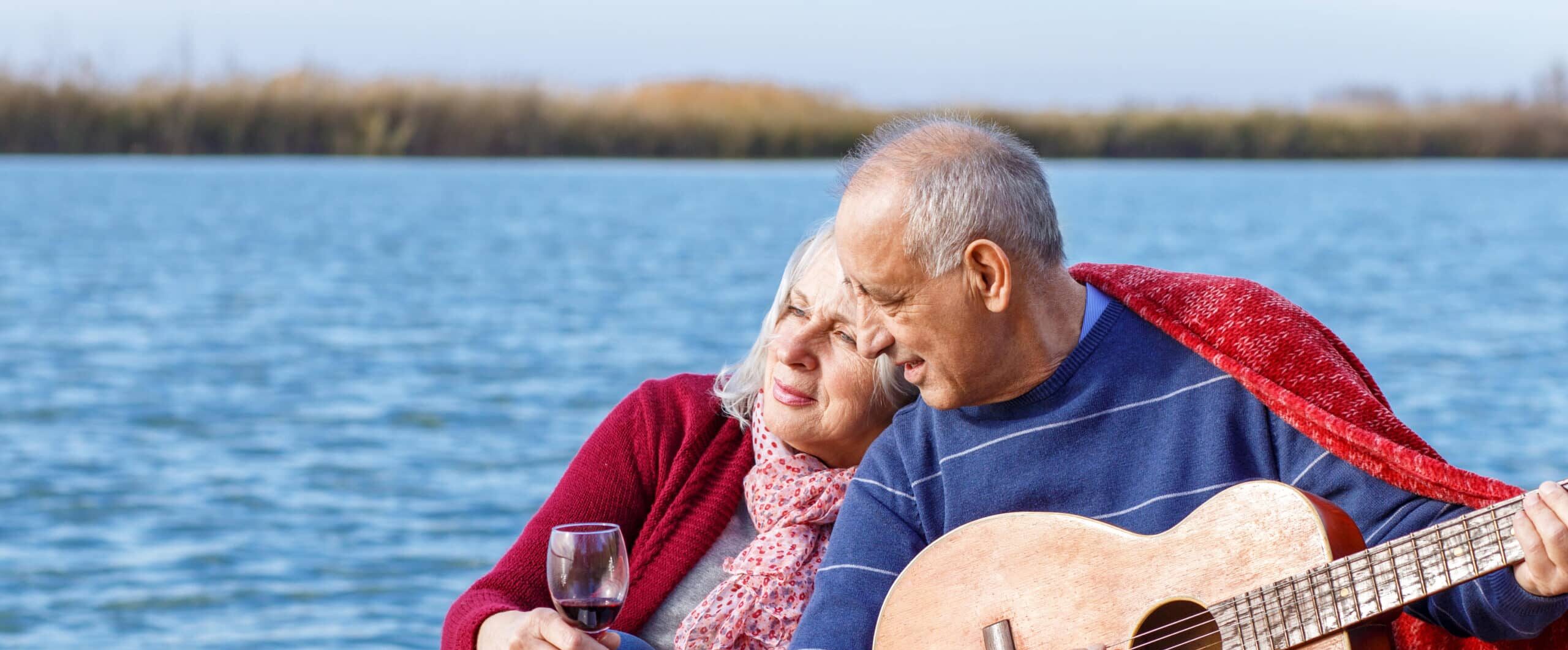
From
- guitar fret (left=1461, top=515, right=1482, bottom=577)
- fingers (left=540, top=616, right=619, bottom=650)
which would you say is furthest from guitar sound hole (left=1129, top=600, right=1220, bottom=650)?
fingers (left=540, top=616, right=619, bottom=650)

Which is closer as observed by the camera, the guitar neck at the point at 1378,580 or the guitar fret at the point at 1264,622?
the guitar neck at the point at 1378,580

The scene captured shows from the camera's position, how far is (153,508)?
7.50m

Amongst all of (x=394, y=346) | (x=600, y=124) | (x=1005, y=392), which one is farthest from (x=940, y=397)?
(x=600, y=124)

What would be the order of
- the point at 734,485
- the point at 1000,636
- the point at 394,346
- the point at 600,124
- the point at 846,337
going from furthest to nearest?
the point at 600,124, the point at 394,346, the point at 734,485, the point at 846,337, the point at 1000,636

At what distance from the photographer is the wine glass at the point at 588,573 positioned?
7.09 ft

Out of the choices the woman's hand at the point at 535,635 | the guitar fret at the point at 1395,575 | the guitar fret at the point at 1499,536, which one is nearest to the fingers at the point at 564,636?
the woman's hand at the point at 535,635

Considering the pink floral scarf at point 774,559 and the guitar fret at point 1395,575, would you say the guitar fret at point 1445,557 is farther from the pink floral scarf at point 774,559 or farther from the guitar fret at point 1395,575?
the pink floral scarf at point 774,559

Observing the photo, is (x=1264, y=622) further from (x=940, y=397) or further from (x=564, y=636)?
(x=564, y=636)

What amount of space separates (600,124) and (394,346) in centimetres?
2321

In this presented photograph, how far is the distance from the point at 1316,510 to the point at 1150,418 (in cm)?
43

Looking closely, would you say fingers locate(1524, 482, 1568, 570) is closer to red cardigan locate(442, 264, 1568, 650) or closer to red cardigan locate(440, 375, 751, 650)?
red cardigan locate(442, 264, 1568, 650)

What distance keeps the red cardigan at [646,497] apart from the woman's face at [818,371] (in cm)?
15

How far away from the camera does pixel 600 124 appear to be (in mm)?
35844

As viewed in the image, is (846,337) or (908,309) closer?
(908,309)
